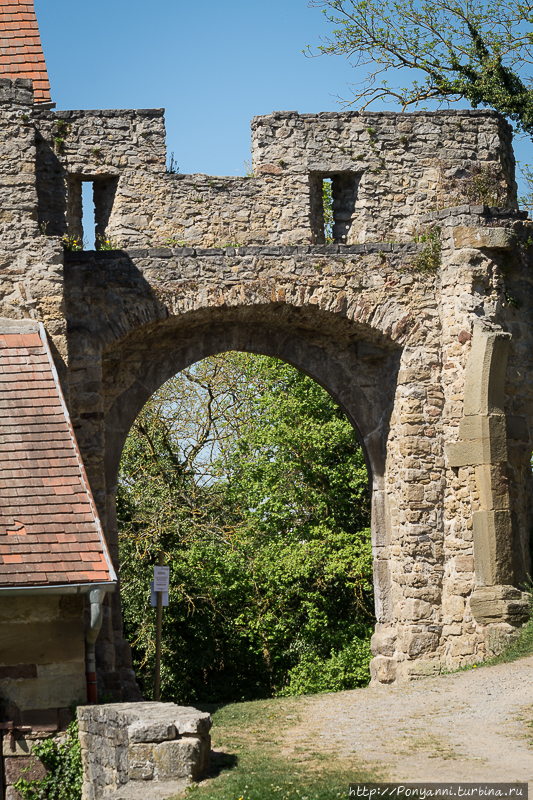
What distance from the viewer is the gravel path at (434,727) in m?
6.49

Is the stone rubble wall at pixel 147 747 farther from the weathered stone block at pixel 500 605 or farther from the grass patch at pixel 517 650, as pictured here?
the weathered stone block at pixel 500 605

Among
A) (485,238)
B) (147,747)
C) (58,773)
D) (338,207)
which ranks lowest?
(58,773)

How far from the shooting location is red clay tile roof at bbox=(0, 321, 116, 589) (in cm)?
733

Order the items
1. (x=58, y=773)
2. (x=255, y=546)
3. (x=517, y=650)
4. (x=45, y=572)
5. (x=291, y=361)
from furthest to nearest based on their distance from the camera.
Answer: (x=255, y=546), (x=291, y=361), (x=517, y=650), (x=58, y=773), (x=45, y=572)

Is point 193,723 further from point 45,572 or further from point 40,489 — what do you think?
point 40,489

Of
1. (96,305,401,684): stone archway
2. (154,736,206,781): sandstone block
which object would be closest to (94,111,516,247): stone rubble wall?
(96,305,401,684): stone archway

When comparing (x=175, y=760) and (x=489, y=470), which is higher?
(x=489, y=470)

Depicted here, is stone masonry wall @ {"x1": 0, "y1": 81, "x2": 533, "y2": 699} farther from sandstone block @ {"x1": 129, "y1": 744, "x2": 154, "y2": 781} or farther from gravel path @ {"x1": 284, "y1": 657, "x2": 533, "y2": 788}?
sandstone block @ {"x1": 129, "y1": 744, "x2": 154, "y2": 781}

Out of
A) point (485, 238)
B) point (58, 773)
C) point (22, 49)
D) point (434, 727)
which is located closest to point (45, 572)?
point (58, 773)

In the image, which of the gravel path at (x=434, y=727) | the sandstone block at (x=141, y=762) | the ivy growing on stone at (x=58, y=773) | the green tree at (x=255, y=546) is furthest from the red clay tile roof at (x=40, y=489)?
the green tree at (x=255, y=546)

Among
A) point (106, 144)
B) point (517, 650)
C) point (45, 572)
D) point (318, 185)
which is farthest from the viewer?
point (318, 185)

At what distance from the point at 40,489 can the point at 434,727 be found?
3476mm

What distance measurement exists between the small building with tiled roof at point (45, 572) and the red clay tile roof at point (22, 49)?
197 inches

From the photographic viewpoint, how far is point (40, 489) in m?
7.83
